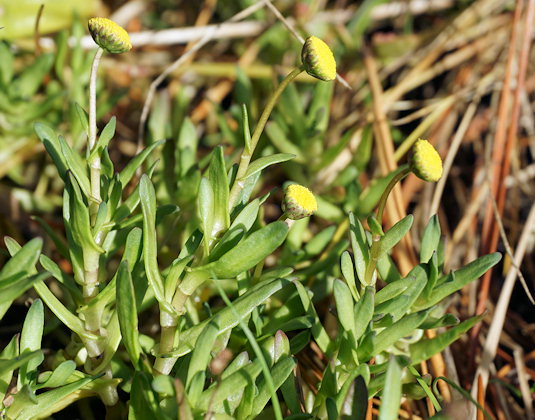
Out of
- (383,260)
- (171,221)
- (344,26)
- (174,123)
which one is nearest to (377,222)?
(383,260)

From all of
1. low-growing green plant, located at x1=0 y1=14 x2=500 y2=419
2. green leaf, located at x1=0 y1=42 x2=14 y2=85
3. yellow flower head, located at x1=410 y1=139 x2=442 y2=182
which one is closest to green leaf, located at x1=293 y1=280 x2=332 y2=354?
low-growing green plant, located at x1=0 y1=14 x2=500 y2=419

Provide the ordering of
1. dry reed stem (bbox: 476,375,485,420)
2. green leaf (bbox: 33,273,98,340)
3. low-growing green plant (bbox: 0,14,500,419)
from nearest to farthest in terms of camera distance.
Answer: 1. low-growing green plant (bbox: 0,14,500,419)
2. green leaf (bbox: 33,273,98,340)
3. dry reed stem (bbox: 476,375,485,420)

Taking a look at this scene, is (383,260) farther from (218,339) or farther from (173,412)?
(173,412)

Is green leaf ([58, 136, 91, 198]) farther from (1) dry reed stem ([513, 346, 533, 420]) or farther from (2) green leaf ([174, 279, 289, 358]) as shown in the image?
(1) dry reed stem ([513, 346, 533, 420])

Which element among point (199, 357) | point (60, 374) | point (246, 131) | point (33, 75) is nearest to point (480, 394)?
point (199, 357)

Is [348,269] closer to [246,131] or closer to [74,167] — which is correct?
[246,131]

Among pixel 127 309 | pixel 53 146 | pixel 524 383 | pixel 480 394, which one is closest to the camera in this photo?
pixel 127 309
